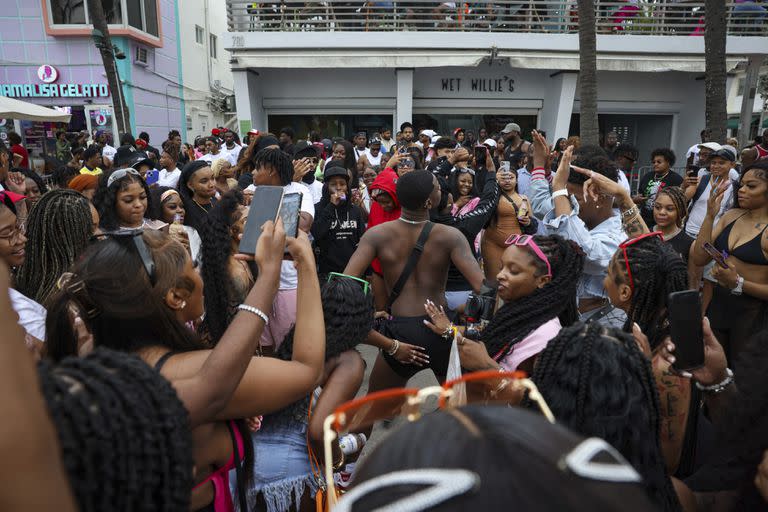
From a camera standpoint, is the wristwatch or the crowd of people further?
the wristwatch

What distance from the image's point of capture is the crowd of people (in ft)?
2.31

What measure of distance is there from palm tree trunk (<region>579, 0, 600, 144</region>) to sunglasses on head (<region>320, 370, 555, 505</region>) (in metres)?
10.6

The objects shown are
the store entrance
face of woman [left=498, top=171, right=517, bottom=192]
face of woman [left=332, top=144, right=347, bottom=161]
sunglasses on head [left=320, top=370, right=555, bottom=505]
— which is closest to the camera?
sunglasses on head [left=320, top=370, right=555, bottom=505]

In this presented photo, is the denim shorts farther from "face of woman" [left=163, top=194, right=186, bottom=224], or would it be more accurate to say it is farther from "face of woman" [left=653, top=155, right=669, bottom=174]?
"face of woman" [left=653, top=155, right=669, bottom=174]

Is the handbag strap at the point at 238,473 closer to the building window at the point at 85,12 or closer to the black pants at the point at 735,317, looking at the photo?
the black pants at the point at 735,317

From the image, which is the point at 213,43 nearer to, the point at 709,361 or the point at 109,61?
the point at 109,61

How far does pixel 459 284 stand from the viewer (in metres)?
4.47

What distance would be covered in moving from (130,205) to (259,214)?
7.86 feet

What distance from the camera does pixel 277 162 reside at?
185 inches

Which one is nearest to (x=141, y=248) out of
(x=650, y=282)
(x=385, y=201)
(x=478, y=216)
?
(x=650, y=282)

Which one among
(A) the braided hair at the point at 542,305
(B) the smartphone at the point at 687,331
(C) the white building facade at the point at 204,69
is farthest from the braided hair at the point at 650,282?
(C) the white building facade at the point at 204,69

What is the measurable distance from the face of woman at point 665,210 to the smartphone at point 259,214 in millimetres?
3774

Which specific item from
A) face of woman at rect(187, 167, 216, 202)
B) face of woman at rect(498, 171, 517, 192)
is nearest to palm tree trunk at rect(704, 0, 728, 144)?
face of woman at rect(498, 171, 517, 192)

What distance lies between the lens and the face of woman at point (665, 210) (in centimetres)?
455
